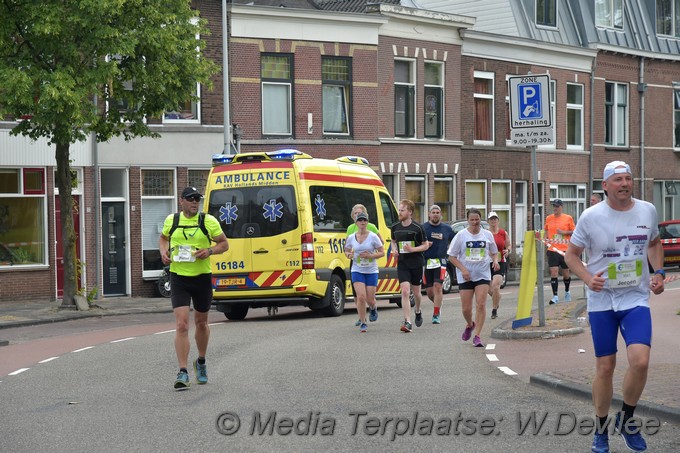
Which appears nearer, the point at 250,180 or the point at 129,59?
the point at 250,180

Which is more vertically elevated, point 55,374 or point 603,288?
point 603,288

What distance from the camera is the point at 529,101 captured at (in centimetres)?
1661

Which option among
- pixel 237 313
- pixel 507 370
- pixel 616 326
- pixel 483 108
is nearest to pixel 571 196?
pixel 483 108

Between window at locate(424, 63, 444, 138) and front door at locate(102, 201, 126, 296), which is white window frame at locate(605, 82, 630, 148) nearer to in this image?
window at locate(424, 63, 444, 138)

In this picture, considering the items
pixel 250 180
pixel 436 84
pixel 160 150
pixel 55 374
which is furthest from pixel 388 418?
pixel 436 84

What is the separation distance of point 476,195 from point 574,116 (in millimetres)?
6606

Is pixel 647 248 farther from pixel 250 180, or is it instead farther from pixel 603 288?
pixel 250 180

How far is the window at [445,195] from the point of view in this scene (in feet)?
124

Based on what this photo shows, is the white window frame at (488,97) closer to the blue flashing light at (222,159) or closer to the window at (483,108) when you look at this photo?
the window at (483,108)

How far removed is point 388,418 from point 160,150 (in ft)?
73.2

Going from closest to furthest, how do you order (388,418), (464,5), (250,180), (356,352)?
(388,418), (356,352), (250,180), (464,5)

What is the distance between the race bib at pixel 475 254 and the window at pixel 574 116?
2863 cm

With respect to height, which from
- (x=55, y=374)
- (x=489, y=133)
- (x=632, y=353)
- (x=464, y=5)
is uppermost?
(x=464, y=5)

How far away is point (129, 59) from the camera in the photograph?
24469mm
